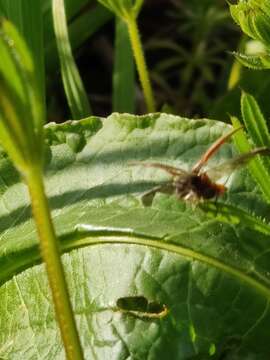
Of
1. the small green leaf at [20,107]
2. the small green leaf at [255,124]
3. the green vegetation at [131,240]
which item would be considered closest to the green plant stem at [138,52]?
the green vegetation at [131,240]

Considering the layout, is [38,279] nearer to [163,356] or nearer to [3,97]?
[163,356]

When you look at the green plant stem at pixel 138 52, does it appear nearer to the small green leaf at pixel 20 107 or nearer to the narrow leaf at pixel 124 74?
the narrow leaf at pixel 124 74

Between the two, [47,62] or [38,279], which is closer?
[38,279]

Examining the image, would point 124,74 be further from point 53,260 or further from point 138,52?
point 53,260

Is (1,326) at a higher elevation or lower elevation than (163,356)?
higher

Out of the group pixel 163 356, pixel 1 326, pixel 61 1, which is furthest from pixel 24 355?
pixel 61 1

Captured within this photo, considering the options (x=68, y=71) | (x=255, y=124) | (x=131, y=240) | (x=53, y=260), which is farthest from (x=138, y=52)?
(x=53, y=260)

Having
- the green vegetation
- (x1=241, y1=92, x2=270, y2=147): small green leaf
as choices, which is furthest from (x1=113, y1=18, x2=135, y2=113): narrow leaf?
(x1=241, y1=92, x2=270, y2=147): small green leaf
